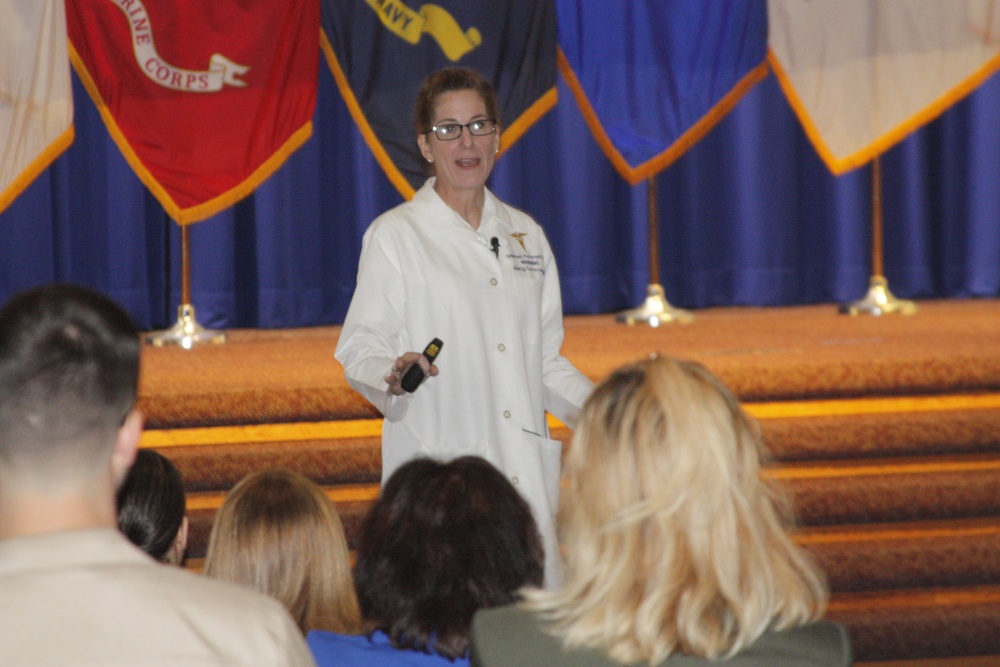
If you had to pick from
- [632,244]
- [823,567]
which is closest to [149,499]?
[823,567]

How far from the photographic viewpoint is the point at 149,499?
6.15ft

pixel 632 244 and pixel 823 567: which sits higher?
pixel 632 244

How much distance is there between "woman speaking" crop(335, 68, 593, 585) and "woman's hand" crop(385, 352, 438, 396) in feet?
0.80

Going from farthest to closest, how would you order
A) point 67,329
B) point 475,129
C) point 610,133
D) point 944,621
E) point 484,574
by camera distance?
point 610,133
point 944,621
point 475,129
point 484,574
point 67,329

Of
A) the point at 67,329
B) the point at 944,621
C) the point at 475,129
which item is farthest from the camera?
the point at 944,621

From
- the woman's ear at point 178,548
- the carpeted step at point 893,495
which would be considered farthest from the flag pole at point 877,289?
the woman's ear at point 178,548

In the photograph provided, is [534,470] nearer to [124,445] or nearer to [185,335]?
[124,445]

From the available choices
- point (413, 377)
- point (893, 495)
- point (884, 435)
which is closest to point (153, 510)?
point (413, 377)

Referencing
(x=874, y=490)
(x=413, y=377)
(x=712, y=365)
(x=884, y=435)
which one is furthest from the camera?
(x=712, y=365)

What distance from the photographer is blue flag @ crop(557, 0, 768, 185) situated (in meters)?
5.19

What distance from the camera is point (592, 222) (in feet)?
19.7

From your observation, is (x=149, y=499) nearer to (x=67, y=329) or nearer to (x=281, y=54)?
(x=67, y=329)

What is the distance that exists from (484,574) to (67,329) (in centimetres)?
73

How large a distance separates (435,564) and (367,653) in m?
0.13
